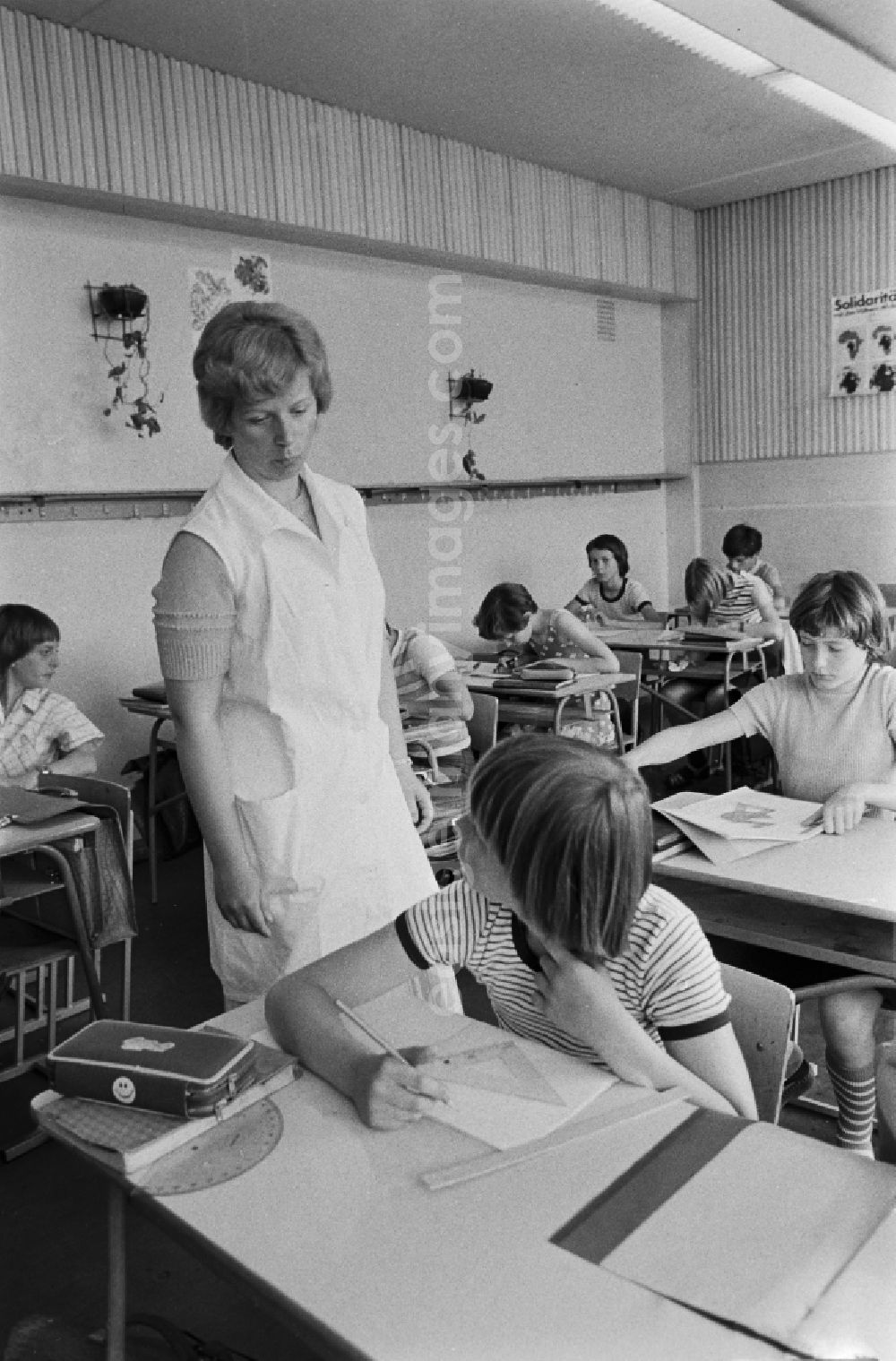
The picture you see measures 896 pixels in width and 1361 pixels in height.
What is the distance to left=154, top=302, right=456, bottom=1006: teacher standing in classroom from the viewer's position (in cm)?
166

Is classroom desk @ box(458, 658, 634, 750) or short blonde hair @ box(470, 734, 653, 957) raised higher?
short blonde hair @ box(470, 734, 653, 957)

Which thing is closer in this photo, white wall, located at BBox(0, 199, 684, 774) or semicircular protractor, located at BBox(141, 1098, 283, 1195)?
semicircular protractor, located at BBox(141, 1098, 283, 1195)

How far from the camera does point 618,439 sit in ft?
26.0

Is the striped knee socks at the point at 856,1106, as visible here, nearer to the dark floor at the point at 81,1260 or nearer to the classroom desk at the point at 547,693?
the dark floor at the point at 81,1260

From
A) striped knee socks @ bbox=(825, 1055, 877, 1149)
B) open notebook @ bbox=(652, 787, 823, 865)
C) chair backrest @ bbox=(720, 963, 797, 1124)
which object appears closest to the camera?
chair backrest @ bbox=(720, 963, 797, 1124)

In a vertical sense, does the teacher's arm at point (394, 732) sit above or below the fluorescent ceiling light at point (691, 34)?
below

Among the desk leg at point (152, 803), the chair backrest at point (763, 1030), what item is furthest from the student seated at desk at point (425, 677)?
the chair backrest at point (763, 1030)

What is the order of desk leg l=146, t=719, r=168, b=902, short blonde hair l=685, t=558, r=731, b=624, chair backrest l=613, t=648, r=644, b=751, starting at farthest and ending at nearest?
short blonde hair l=685, t=558, r=731, b=624
chair backrest l=613, t=648, r=644, b=751
desk leg l=146, t=719, r=168, b=902

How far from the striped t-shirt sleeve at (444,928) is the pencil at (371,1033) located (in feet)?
0.35

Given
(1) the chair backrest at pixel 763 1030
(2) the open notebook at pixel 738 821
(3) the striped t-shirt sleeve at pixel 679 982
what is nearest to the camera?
(3) the striped t-shirt sleeve at pixel 679 982

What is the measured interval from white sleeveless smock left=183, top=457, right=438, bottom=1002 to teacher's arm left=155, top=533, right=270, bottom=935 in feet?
0.10

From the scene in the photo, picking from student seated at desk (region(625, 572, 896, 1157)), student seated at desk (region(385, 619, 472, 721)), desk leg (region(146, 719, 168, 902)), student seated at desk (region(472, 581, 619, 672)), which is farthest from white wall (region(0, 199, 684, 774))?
student seated at desk (region(625, 572, 896, 1157))

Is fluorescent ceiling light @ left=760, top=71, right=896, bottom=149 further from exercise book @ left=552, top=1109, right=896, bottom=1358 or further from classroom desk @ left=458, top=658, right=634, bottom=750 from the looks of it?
exercise book @ left=552, top=1109, right=896, bottom=1358

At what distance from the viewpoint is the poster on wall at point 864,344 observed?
756 centimetres
